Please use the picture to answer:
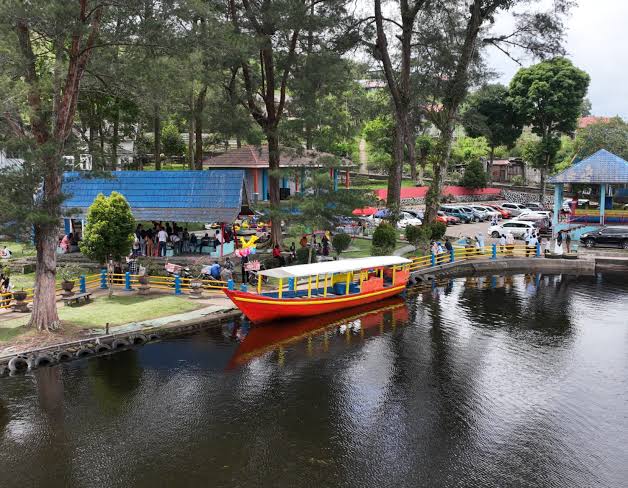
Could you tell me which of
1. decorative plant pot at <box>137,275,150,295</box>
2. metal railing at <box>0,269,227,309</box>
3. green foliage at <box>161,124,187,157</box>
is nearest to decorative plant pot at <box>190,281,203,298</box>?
metal railing at <box>0,269,227,309</box>

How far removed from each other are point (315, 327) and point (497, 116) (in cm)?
5330

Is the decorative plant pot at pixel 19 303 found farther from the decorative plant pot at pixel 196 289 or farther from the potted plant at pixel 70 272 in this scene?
the decorative plant pot at pixel 196 289

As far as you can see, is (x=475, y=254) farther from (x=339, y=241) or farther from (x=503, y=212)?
(x=503, y=212)

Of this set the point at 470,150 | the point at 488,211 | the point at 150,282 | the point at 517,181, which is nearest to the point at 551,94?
the point at 470,150

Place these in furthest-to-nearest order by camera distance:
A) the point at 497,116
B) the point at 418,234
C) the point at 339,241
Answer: the point at 497,116 → the point at 418,234 → the point at 339,241

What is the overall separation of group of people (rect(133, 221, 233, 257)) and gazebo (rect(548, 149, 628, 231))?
26.2 meters

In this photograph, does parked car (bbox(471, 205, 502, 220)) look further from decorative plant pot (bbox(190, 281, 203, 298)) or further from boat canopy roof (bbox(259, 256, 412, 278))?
decorative plant pot (bbox(190, 281, 203, 298))

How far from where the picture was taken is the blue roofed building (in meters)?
29.6

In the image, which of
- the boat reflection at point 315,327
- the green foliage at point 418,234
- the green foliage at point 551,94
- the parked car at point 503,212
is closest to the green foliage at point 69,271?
the boat reflection at point 315,327

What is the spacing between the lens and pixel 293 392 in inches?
660

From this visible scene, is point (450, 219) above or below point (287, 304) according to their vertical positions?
above

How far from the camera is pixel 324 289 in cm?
2531

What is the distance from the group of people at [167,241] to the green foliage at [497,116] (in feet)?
A: 145

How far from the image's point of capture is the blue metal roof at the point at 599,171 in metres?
42.0
